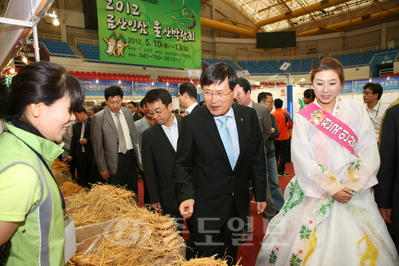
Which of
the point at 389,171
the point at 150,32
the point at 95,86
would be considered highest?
the point at 150,32

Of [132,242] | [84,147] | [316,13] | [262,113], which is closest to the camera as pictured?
[132,242]

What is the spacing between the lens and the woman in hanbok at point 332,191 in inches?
60.9

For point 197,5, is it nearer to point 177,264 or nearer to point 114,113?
point 114,113

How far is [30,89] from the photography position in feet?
2.62

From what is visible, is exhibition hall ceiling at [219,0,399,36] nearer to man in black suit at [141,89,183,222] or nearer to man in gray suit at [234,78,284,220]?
man in gray suit at [234,78,284,220]

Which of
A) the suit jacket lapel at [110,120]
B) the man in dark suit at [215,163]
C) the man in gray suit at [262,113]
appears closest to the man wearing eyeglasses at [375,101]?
the man in gray suit at [262,113]

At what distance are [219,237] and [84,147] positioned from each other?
316cm

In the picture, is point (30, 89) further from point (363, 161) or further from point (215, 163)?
point (363, 161)

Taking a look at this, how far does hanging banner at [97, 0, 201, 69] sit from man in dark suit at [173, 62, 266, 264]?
666 centimetres

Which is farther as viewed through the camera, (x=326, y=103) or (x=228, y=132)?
(x=326, y=103)

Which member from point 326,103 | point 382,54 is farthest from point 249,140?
point 382,54

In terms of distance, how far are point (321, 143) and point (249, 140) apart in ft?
1.59

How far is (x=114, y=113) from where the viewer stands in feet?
10.5

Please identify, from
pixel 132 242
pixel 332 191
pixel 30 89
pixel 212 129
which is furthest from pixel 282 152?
pixel 30 89
